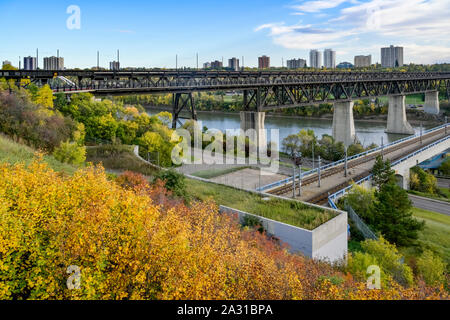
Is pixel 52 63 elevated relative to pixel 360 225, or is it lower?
elevated

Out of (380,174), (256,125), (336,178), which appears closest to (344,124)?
(256,125)

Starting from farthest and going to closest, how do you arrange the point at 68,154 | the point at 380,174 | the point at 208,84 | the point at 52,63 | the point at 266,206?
the point at 52,63
the point at 208,84
the point at 380,174
the point at 68,154
the point at 266,206

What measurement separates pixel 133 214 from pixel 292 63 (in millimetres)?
197770

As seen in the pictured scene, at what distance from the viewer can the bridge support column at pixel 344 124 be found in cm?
6419

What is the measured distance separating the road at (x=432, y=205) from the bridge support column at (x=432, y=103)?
238 feet

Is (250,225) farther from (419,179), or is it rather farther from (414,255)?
(419,179)

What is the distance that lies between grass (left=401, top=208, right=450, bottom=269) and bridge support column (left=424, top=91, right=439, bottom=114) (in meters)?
77.0

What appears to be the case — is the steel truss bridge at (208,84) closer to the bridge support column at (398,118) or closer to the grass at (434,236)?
the bridge support column at (398,118)

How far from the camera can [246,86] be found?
168ft

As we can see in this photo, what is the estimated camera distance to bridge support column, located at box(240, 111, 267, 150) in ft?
173

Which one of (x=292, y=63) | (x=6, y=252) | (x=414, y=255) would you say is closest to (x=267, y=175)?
(x=414, y=255)

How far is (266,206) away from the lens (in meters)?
22.7

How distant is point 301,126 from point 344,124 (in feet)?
84.2

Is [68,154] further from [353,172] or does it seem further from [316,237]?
[353,172]
